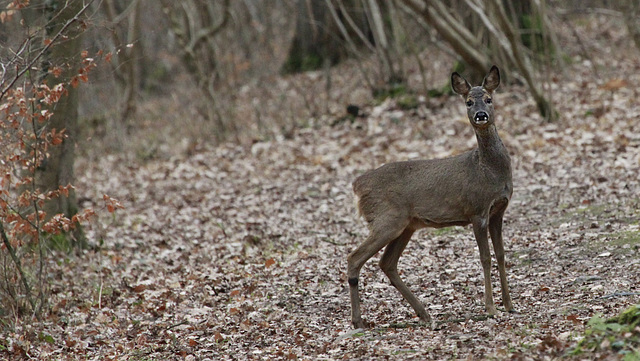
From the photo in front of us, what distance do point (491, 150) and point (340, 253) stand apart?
3.19 meters

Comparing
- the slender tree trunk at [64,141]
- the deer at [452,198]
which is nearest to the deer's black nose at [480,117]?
the deer at [452,198]

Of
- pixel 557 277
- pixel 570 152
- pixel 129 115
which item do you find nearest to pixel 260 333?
pixel 557 277

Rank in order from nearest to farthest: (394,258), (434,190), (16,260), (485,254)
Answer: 1. (485,254)
2. (434,190)
3. (394,258)
4. (16,260)

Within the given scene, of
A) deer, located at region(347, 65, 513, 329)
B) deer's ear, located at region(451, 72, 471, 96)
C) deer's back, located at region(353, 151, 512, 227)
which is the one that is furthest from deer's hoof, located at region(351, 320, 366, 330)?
deer's ear, located at region(451, 72, 471, 96)

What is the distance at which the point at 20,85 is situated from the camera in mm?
8023

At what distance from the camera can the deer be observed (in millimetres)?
6539

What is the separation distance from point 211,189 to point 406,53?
8.11m

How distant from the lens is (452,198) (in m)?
6.68

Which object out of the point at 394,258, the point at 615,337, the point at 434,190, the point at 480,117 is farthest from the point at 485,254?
the point at 615,337

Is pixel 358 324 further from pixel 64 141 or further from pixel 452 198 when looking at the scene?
pixel 64 141

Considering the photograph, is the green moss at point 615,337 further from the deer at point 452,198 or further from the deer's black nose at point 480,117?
the deer's black nose at point 480,117

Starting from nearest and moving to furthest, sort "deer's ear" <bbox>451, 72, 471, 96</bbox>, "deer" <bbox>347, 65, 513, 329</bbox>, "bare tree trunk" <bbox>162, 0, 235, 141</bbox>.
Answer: "deer" <bbox>347, 65, 513, 329</bbox>
"deer's ear" <bbox>451, 72, 471, 96</bbox>
"bare tree trunk" <bbox>162, 0, 235, 141</bbox>

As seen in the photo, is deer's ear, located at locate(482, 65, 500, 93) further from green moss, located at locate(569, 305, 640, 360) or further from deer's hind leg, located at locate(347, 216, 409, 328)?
green moss, located at locate(569, 305, 640, 360)

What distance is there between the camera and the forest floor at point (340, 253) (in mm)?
6371
